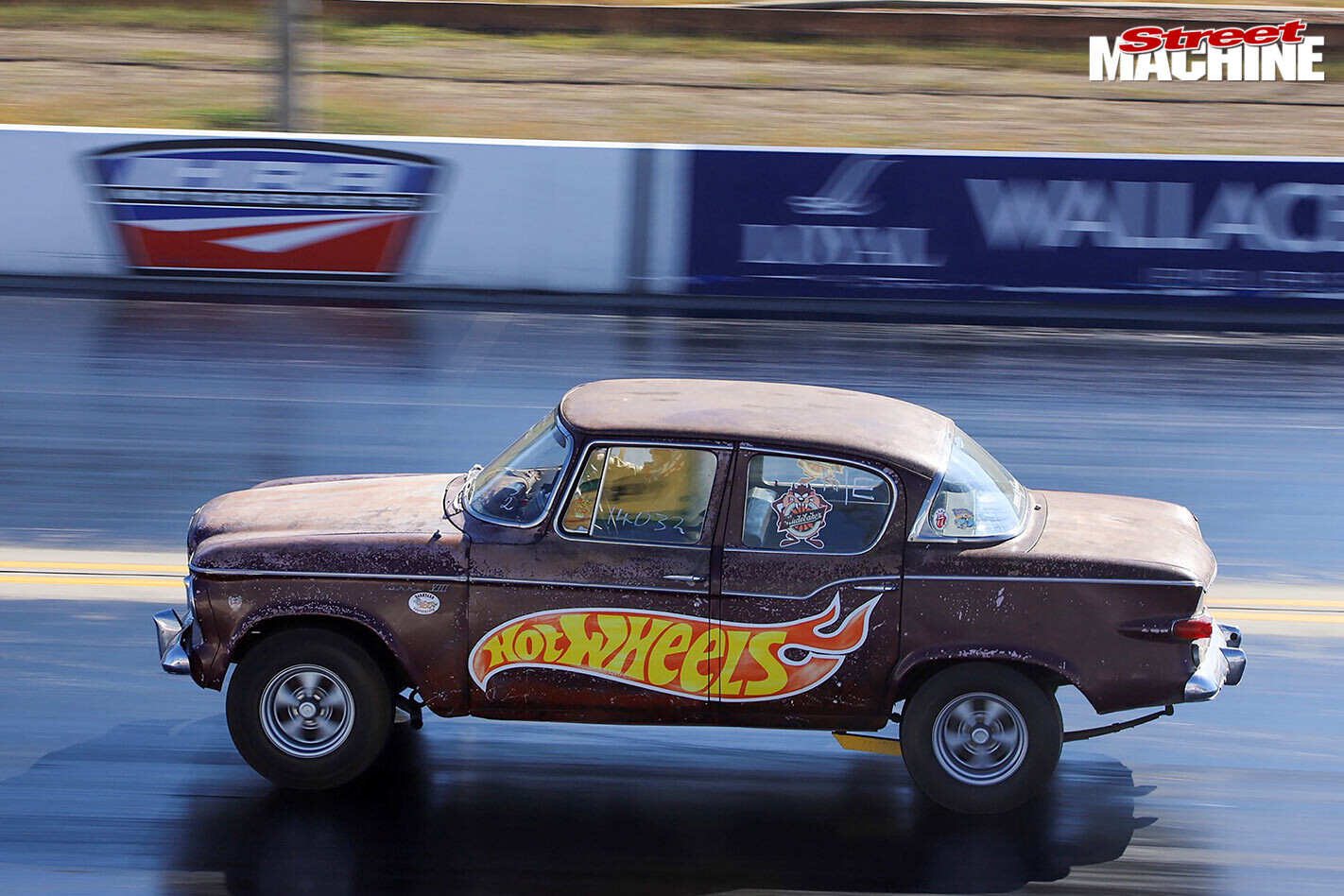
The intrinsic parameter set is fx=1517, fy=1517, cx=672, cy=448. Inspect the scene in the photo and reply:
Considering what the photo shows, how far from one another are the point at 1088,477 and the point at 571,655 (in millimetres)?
5567

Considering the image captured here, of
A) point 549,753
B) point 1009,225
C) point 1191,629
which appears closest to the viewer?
point 1191,629

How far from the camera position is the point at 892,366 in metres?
12.6

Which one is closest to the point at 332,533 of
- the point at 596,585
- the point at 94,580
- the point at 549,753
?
the point at 596,585

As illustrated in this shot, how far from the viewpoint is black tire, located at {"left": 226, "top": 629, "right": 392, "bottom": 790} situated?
5.67 m

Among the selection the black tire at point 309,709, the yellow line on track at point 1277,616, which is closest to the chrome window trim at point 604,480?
the black tire at point 309,709

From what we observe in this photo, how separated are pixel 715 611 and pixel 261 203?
1020 centimetres

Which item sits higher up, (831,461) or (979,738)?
(831,461)

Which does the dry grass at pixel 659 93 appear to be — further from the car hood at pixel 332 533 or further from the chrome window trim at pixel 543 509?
the chrome window trim at pixel 543 509

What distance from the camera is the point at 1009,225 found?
47.2 feet

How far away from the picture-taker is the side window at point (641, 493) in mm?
5637

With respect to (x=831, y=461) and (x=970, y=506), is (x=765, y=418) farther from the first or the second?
(x=970, y=506)

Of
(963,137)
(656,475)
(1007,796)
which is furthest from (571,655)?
(963,137)

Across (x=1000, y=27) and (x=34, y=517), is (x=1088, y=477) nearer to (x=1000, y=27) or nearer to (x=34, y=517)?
(x=34, y=517)

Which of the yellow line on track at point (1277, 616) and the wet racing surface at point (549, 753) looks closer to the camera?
the wet racing surface at point (549, 753)
